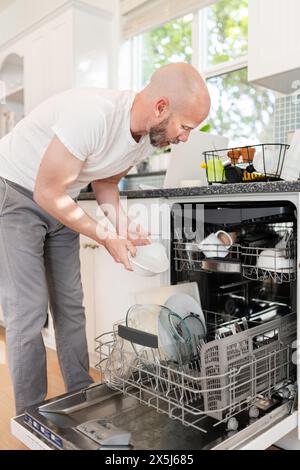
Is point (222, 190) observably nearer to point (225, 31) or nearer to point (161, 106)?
point (161, 106)

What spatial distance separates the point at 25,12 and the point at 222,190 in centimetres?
260

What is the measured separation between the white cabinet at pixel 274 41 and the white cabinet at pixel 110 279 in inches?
25.4

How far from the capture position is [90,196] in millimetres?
1750

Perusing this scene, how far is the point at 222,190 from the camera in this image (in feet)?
3.94

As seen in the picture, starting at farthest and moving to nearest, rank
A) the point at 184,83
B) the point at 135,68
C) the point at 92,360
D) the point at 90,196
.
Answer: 1. the point at 135,68
2. the point at 92,360
3. the point at 90,196
4. the point at 184,83

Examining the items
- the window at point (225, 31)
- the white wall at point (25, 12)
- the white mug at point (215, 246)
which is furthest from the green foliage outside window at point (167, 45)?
the white mug at point (215, 246)

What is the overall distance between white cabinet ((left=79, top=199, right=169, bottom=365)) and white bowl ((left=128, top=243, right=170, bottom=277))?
0.23 meters

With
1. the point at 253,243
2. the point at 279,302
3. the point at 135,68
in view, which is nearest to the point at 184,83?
the point at 253,243

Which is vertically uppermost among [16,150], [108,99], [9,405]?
[108,99]

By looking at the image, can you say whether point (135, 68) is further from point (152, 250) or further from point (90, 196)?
point (152, 250)

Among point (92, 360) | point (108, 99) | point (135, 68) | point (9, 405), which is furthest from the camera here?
point (135, 68)

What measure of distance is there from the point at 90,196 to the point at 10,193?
52cm

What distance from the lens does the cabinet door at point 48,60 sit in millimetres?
2529

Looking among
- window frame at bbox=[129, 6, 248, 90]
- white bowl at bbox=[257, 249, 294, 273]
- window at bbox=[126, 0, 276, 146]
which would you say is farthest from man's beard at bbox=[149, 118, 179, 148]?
window frame at bbox=[129, 6, 248, 90]
